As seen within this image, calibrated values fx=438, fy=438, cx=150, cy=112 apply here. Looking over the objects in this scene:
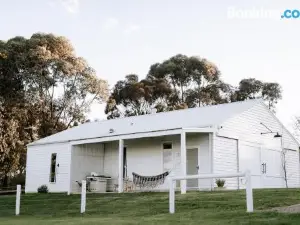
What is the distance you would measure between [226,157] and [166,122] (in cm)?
384

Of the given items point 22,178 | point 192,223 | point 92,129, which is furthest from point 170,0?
point 22,178

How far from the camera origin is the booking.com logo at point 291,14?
599 inches

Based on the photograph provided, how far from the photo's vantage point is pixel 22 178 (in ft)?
119

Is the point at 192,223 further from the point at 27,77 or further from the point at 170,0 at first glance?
the point at 27,77

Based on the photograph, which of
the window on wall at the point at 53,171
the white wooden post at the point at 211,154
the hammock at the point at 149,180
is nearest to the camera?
the white wooden post at the point at 211,154

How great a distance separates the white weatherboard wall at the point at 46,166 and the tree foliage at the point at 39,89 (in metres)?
8.08

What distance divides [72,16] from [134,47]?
14.4 feet

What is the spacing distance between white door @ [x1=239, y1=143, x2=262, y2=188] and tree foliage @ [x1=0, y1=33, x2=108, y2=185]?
19194 millimetres

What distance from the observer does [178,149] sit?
795 inches

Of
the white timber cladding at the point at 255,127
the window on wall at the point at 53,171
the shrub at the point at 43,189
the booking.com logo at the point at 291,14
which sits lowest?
the shrub at the point at 43,189

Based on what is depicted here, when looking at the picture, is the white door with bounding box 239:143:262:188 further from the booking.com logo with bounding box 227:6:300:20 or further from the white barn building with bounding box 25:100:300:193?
the booking.com logo with bounding box 227:6:300:20

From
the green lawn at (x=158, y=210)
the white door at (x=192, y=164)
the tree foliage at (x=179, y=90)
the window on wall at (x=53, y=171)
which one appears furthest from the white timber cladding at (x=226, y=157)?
the tree foliage at (x=179, y=90)

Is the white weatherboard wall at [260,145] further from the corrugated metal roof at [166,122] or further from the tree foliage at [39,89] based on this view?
the tree foliage at [39,89]

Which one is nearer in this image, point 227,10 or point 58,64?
point 227,10
